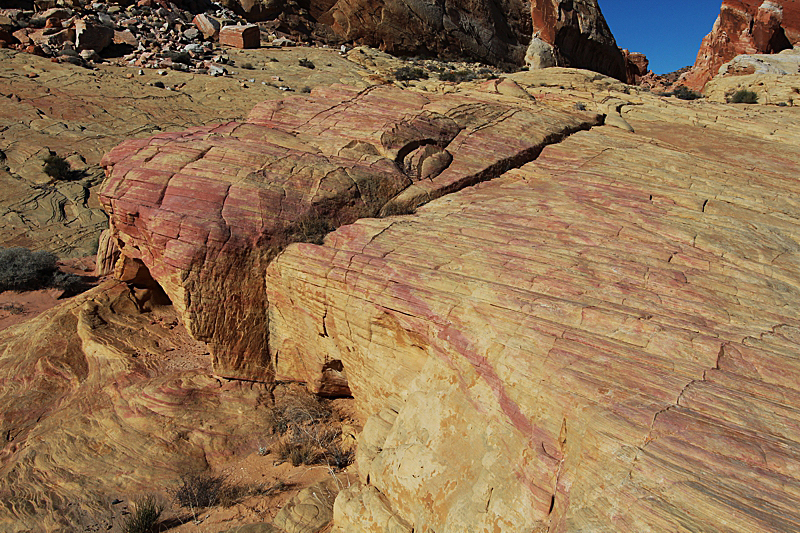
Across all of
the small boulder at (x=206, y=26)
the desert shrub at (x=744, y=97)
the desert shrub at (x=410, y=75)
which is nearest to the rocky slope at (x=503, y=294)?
the desert shrub at (x=744, y=97)

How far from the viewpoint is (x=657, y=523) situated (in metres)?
3.75

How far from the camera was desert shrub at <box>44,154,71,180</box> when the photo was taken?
64.8 feet

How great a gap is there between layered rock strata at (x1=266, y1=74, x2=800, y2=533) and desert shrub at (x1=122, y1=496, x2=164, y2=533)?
2836 millimetres

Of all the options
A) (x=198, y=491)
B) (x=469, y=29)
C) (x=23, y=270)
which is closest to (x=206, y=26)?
(x=469, y=29)

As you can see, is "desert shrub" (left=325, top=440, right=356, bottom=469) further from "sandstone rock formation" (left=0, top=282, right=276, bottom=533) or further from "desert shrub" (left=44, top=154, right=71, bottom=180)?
"desert shrub" (left=44, top=154, right=71, bottom=180)

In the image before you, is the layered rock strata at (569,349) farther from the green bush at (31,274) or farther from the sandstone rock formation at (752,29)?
the sandstone rock formation at (752,29)

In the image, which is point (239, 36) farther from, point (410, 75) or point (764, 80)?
point (764, 80)

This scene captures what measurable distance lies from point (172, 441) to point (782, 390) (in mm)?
8540

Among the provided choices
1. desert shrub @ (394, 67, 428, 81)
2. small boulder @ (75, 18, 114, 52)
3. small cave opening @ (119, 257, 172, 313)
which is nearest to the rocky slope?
small cave opening @ (119, 257, 172, 313)

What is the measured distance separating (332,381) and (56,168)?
18371 millimetres

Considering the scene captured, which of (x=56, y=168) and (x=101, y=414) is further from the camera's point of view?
(x=56, y=168)

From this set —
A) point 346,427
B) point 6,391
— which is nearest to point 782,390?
point 346,427

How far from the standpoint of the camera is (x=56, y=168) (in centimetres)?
1983

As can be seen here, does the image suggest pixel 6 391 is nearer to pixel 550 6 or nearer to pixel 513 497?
pixel 513 497
